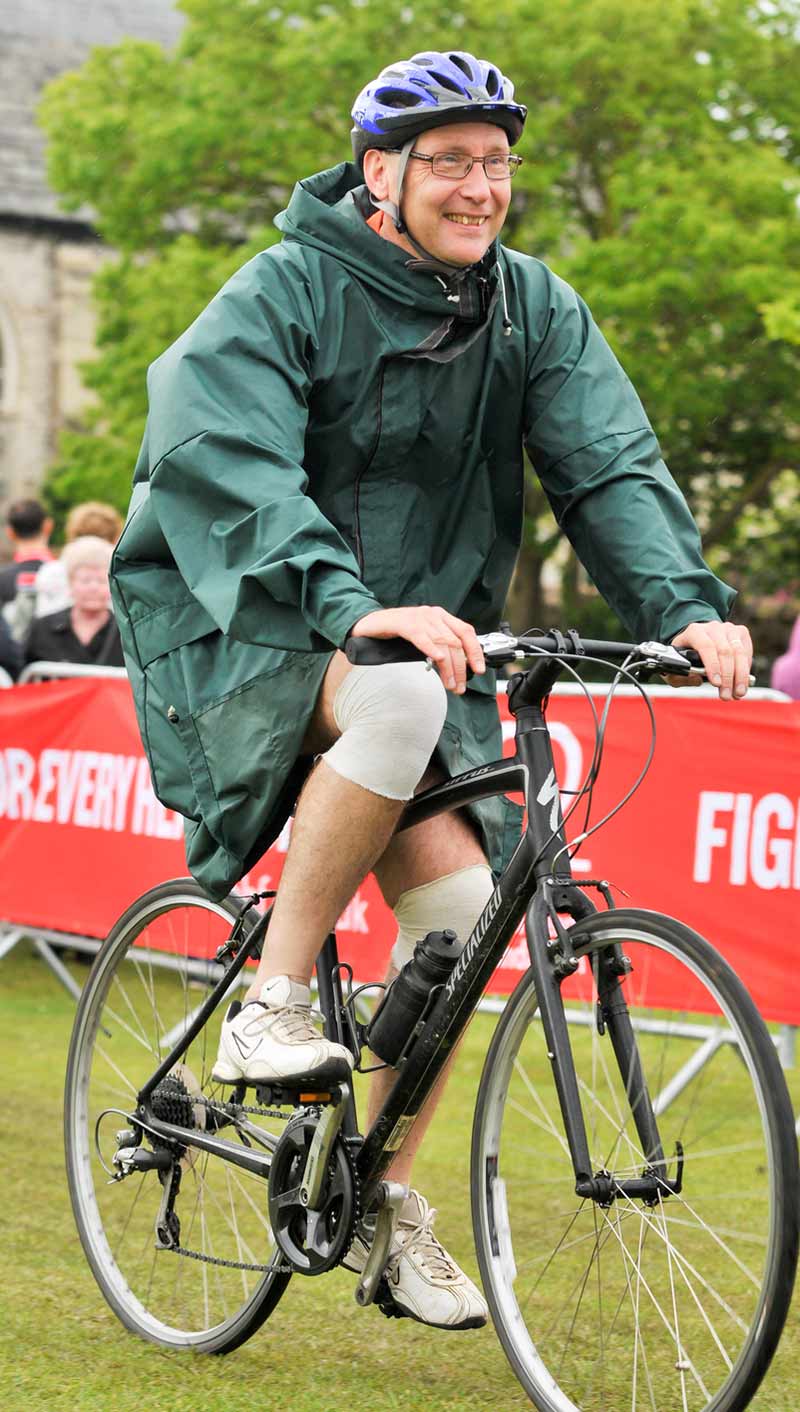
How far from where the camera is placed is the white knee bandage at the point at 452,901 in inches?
148

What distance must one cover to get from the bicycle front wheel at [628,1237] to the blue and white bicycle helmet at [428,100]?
141 cm

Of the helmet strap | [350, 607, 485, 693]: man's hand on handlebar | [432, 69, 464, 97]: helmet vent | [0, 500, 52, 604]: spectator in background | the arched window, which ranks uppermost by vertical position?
[432, 69, 464, 97]: helmet vent

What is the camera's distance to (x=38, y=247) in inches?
1860

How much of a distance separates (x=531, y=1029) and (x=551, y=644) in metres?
0.67

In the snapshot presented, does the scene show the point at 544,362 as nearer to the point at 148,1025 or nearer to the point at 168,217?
the point at 148,1025

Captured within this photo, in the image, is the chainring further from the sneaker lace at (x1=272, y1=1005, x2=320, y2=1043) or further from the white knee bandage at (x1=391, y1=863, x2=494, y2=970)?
the white knee bandage at (x1=391, y1=863, x2=494, y2=970)

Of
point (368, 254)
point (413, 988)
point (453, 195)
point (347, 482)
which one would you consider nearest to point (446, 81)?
point (453, 195)

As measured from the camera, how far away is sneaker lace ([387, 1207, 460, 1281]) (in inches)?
148

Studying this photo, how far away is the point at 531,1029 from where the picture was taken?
137 inches

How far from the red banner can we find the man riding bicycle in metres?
A: 2.30

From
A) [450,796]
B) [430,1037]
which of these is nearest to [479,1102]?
[430,1037]

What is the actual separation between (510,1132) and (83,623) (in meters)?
6.10

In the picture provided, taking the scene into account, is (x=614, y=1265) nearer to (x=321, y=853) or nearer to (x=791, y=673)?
(x=321, y=853)

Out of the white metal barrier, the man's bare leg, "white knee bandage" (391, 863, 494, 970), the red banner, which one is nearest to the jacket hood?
the man's bare leg
